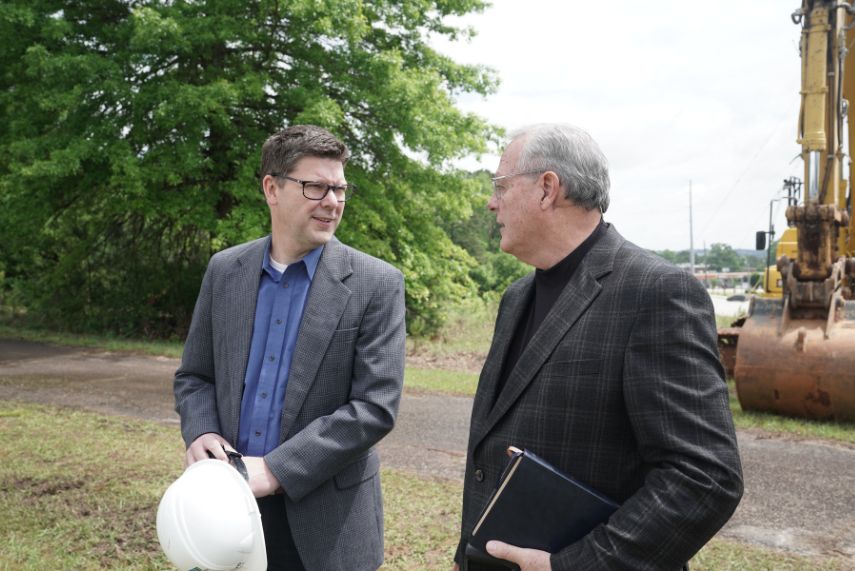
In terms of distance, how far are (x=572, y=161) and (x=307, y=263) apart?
1.12 meters

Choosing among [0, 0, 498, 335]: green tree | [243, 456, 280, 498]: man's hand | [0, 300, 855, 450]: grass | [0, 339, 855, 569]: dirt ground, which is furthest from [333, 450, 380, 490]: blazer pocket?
[0, 0, 498, 335]: green tree

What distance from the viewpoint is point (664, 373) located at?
178cm

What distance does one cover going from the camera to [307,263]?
2795 millimetres

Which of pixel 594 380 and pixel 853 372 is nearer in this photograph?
pixel 594 380

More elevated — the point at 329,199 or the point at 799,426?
the point at 329,199

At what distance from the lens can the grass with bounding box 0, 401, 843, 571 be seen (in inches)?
174

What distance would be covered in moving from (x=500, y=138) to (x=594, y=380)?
15051mm

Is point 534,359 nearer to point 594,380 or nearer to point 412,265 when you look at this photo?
point 594,380

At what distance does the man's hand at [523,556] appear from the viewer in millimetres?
1844

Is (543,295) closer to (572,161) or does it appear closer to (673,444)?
(572,161)

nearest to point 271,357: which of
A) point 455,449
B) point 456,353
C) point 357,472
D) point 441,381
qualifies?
point 357,472

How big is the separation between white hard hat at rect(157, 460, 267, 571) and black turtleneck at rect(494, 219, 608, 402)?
2.63 ft

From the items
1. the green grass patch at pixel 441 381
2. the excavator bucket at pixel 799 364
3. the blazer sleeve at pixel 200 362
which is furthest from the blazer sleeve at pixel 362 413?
the green grass patch at pixel 441 381

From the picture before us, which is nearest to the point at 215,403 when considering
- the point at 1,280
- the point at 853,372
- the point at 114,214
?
the point at 853,372
